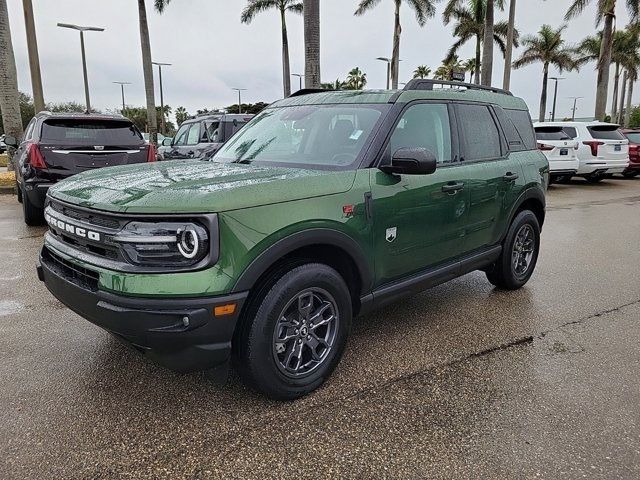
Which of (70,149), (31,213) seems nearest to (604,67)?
(70,149)

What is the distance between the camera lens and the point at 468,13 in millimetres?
31453

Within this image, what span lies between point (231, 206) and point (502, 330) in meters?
2.61

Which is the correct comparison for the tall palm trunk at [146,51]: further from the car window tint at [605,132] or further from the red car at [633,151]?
the red car at [633,151]

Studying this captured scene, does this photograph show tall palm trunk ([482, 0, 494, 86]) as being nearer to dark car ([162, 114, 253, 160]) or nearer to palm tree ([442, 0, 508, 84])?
palm tree ([442, 0, 508, 84])

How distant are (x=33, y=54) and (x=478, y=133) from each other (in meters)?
13.5

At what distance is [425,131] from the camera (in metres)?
3.69

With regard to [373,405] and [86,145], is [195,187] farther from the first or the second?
[86,145]

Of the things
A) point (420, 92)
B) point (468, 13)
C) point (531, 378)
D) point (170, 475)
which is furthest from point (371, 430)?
point (468, 13)

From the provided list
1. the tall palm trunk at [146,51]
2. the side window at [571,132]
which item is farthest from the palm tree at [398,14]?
the side window at [571,132]

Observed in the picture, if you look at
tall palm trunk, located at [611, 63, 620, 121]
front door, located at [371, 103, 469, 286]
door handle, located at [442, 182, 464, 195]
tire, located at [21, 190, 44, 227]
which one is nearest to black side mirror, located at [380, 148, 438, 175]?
front door, located at [371, 103, 469, 286]

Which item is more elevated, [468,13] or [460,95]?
[468,13]

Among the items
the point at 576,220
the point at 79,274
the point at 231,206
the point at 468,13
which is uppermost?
the point at 468,13

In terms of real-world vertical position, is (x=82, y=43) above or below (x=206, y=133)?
above

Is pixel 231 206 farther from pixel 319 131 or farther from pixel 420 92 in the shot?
pixel 420 92
